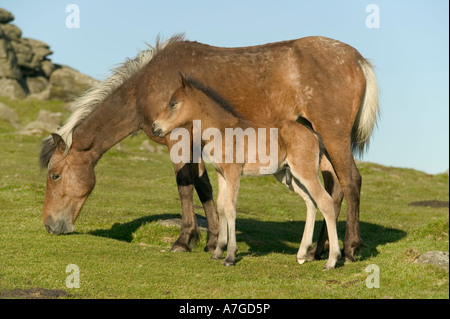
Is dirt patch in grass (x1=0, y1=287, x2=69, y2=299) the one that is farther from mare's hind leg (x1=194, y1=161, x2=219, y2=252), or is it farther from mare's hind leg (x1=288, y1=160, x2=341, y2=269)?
mare's hind leg (x1=194, y1=161, x2=219, y2=252)

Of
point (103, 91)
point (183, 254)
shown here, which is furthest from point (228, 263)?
point (103, 91)

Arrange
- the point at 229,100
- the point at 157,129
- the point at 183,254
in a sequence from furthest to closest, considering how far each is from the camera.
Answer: the point at 229,100 → the point at 183,254 → the point at 157,129

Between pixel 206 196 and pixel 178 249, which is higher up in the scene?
pixel 206 196

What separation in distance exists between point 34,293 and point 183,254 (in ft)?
13.4

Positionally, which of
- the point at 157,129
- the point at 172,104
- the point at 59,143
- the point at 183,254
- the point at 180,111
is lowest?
the point at 183,254

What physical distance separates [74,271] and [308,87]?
608 cm

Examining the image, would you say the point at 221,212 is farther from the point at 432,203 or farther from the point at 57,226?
the point at 432,203

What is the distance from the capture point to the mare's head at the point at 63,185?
14055 millimetres

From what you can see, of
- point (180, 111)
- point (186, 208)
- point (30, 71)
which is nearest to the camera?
point (180, 111)

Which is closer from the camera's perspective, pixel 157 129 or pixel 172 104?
pixel 157 129

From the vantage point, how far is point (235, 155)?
38.3 ft

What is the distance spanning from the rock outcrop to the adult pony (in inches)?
1895

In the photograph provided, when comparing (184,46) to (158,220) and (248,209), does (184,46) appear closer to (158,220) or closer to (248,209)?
(158,220)

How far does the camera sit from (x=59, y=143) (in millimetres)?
14023
